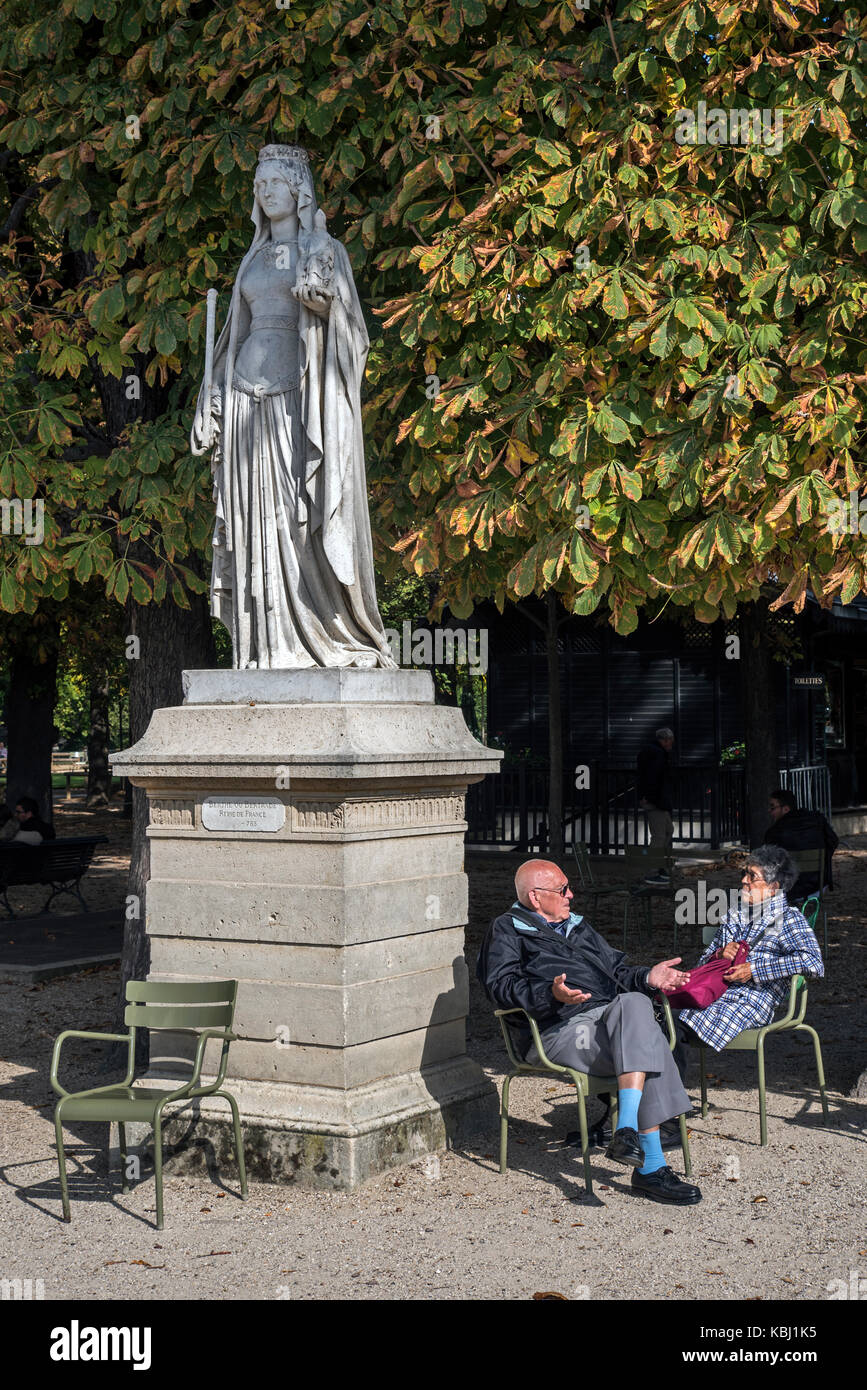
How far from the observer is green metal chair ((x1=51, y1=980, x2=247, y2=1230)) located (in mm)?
6273

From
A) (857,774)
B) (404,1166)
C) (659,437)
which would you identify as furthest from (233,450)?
(857,774)

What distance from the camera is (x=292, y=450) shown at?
7.41m

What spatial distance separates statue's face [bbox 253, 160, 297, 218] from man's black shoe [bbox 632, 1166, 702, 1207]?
4.76m

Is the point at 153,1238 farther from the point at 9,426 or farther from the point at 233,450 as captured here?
the point at 9,426

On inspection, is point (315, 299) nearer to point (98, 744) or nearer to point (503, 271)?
point (503, 271)

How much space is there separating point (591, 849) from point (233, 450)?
15838 mm

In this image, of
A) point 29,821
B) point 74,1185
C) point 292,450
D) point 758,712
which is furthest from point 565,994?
point 758,712

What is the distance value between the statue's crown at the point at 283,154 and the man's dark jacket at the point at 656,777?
41.0ft

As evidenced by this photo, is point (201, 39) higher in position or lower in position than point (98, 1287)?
higher

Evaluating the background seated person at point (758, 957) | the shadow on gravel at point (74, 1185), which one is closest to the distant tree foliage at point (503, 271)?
the background seated person at point (758, 957)

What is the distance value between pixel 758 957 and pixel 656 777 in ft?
38.1

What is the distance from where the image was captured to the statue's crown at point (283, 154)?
7.41m

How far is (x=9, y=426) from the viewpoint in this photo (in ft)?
32.7

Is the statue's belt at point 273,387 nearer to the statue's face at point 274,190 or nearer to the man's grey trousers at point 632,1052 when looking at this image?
the statue's face at point 274,190
